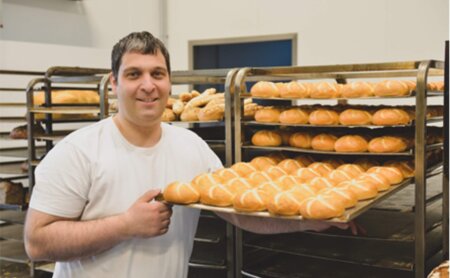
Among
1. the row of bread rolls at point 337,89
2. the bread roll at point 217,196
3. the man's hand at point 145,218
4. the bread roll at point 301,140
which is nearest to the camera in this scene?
the man's hand at point 145,218

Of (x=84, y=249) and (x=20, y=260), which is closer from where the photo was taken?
(x=84, y=249)

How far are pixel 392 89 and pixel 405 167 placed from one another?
0.36 m

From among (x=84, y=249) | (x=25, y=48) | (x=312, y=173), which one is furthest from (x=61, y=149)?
(x=25, y=48)

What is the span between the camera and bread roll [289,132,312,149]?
2.79 meters

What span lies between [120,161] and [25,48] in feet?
12.2

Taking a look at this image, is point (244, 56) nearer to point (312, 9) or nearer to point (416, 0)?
point (312, 9)

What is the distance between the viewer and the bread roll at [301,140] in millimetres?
2787

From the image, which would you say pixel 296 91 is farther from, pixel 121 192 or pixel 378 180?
pixel 121 192

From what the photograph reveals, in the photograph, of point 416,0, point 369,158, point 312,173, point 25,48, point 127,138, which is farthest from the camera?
point 25,48

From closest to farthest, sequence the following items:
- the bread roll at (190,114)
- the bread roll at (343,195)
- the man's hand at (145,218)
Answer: the man's hand at (145,218), the bread roll at (343,195), the bread roll at (190,114)

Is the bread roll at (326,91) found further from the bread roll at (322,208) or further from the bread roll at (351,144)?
the bread roll at (322,208)

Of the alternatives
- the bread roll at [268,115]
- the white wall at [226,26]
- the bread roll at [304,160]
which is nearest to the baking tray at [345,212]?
the bread roll at [304,160]

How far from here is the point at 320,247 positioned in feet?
9.21

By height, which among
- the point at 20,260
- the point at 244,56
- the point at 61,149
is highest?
the point at 244,56
